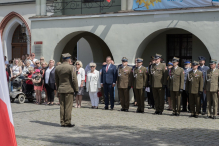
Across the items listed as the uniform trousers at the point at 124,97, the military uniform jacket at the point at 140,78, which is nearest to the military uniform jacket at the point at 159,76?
the military uniform jacket at the point at 140,78

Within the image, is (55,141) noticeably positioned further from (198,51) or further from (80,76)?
(198,51)

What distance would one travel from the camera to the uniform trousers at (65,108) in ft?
31.1

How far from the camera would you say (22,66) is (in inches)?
666

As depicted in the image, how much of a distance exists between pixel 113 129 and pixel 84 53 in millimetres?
15516

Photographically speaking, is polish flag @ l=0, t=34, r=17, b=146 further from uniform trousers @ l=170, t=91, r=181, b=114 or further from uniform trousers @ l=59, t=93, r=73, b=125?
uniform trousers @ l=170, t=91, r=181, b=114

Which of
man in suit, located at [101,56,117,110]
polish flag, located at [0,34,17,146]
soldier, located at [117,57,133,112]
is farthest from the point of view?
man in suit, located at [101,56,117,110]

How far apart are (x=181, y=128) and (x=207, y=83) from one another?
99.1 inches

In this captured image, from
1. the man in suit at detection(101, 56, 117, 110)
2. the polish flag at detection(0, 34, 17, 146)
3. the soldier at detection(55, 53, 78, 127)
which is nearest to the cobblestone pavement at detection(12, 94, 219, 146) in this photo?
the soldier at detection(55, 53, 78, 127)

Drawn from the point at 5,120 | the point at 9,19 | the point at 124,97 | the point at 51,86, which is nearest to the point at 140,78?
the point at 124,97

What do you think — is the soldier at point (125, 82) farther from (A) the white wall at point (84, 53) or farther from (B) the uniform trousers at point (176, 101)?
(A) the white wall at point (84, 53)

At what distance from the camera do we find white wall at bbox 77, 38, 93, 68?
79.0ft

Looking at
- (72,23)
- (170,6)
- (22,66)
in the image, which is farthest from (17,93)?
(170,6)

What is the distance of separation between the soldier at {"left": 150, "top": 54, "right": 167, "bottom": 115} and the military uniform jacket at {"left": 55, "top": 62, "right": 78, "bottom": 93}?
328 cm

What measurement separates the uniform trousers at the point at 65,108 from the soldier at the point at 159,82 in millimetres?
3401
